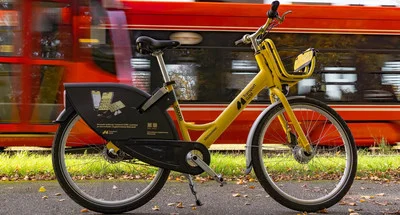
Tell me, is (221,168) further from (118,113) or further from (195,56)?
(195,56)

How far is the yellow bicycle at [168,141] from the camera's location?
11.1 feet

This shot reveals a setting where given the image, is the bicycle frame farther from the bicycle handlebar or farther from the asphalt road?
the asphalt road

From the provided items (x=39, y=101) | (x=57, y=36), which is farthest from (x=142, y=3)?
(x=39, y=101)

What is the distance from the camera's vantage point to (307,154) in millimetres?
3598

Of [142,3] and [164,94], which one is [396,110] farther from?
[164,94]

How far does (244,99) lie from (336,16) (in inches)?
249

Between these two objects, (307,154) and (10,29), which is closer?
(307,154)

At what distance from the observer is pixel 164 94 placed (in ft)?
11.3

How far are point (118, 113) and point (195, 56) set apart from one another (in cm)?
554

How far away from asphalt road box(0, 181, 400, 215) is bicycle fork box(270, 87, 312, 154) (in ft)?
1.69

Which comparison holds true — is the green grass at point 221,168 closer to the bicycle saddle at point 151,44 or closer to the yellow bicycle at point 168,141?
the yellow bicycle at point 168,141

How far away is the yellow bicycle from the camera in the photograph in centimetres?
338

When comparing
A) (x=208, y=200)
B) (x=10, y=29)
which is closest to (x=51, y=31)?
(x=10, y=29)

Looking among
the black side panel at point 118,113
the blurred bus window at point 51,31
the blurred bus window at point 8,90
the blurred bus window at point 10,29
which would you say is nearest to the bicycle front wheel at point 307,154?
the black side panel at point 118,113
